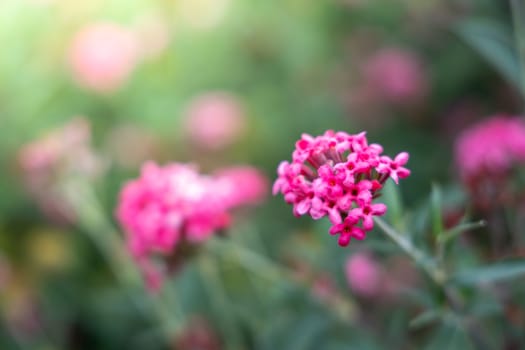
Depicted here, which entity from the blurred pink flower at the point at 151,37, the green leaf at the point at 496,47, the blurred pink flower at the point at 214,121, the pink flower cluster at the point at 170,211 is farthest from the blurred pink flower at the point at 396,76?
the pink flower cluster at the point at 170,211

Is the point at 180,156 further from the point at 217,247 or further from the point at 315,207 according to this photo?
the point at 315,207

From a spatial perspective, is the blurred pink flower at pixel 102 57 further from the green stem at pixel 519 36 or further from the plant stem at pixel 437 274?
the plant stem at pixel 437 274

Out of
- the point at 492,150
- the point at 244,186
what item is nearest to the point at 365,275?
the point at 244,186

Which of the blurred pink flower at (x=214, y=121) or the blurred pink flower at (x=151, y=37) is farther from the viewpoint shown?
the blurred pink flower at (x=151, y=37)

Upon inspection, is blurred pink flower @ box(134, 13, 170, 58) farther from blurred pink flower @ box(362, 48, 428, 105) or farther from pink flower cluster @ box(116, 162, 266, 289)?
pink flower cluster @ box(116, 162, 266, 289)

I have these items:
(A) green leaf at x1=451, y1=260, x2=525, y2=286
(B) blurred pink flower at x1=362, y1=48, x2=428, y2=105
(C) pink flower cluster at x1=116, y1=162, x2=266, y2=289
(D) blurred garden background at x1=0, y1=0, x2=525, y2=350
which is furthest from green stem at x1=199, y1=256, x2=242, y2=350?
(B) blurred pink flower at x1=362, y1=48, x2=428, y2=105
